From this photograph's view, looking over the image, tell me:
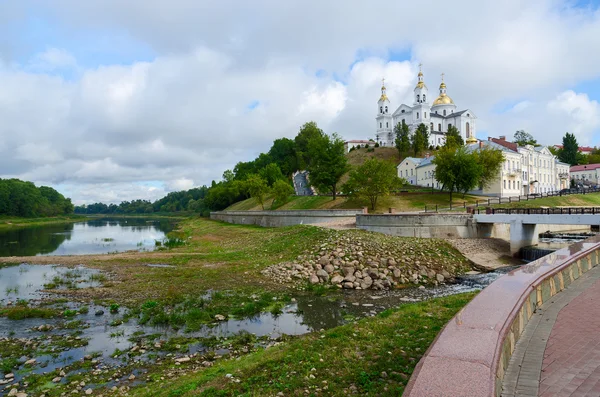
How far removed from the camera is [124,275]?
23.5 metres

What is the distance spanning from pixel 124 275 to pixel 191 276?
4493 mm

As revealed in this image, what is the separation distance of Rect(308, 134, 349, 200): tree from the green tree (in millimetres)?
21327

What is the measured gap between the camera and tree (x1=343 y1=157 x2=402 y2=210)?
168 ft

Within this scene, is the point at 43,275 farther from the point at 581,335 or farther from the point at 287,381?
the point at 581,335

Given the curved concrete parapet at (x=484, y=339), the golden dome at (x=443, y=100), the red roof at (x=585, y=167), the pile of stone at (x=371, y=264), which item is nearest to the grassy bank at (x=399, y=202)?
the pile of stone at (x=371, y=264)

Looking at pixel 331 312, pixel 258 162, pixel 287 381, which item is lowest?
pixel 331 312

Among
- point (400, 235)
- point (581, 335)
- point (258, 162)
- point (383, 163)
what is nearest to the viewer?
point (581, 335)

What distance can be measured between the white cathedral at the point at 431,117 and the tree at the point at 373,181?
59.8m

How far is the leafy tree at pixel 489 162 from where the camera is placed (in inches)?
2399

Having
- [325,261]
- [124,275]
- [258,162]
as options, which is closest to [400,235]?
[325,261]

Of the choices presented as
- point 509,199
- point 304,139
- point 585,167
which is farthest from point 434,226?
point 585,167

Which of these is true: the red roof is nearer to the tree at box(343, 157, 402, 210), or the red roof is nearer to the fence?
the fence

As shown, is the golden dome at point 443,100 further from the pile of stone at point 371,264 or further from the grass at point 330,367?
the grass at point 330,367

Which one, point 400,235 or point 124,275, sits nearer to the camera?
point 124,275
